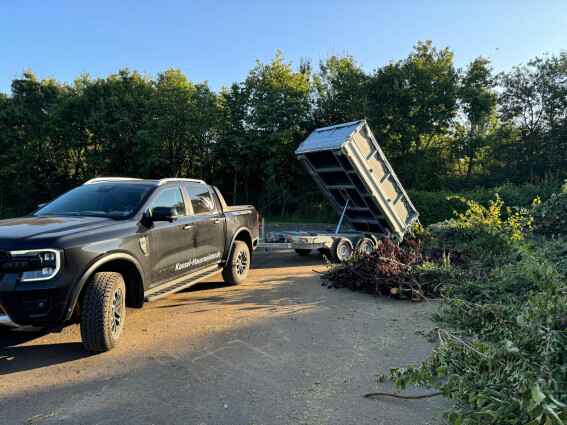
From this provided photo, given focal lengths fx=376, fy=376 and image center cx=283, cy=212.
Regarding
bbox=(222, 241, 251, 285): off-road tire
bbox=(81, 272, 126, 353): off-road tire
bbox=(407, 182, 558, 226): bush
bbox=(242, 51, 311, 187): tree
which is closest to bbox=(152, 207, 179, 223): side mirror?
bbox=(81, 272, 126, 353): off-road tire

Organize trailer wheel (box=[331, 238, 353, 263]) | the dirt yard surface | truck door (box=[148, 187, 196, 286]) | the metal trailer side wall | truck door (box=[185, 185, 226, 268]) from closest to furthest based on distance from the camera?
the dirt yard surface → truck door (box=[148, 187, 196, 286]) → truck door (box=[185, 185, 226, 268]) → the metal trailer side wall → trailer wheel (box=[331, 238, 353, 263])

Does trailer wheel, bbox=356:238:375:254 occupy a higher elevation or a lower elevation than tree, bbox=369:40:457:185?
lower

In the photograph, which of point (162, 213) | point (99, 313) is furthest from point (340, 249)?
point (99, 313)

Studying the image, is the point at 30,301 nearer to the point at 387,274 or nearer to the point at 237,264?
the point at 237,264

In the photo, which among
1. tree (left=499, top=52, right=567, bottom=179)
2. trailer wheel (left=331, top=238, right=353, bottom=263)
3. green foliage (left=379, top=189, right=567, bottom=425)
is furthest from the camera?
tree (left=499, top=52, right=567, bottom=179)

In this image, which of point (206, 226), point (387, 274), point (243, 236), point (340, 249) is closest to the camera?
point (206, 226)

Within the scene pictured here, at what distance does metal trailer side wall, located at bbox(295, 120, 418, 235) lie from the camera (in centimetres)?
873

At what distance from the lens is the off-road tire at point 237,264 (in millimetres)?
6840

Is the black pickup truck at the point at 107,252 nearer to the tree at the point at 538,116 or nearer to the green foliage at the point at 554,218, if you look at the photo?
the green foliage at the point at 554,218

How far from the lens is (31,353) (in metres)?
4.15

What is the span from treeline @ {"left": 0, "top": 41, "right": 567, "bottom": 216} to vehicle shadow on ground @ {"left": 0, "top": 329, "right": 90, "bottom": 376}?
61.9 ft

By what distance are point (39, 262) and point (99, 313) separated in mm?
771

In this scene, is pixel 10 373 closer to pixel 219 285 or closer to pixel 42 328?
pixel 42 328

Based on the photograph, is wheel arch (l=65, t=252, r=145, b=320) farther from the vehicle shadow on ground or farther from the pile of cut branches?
the pile of cut branches
